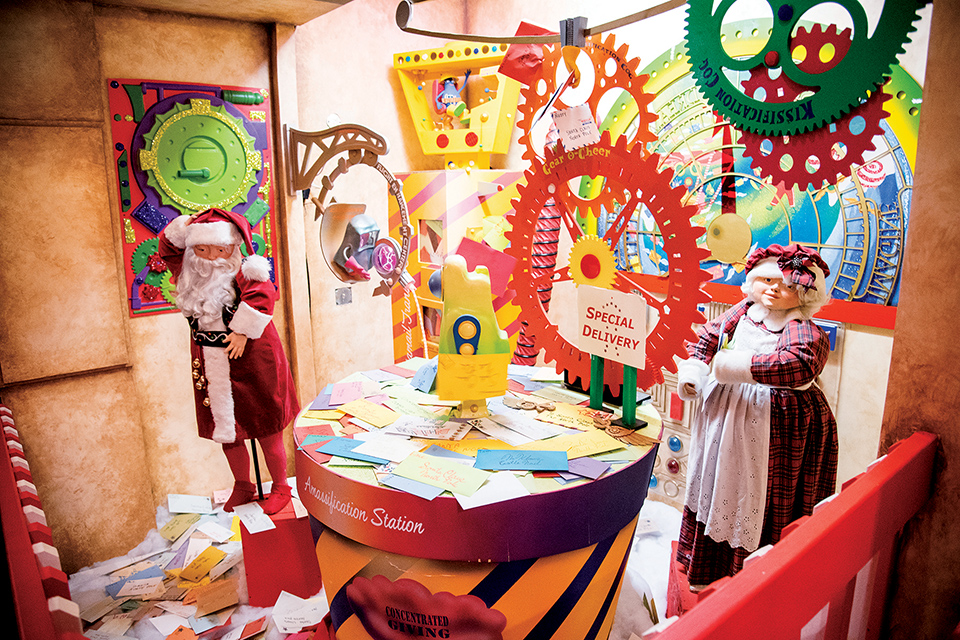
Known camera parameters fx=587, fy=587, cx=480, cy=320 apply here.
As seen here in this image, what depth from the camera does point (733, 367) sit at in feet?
6.22

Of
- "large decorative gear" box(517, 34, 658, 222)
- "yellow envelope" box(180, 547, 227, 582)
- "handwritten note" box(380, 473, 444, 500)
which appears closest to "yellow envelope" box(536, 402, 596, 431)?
"handwritten note" box(380, 473, 444, 500)

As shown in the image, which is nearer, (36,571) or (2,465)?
(36,571)

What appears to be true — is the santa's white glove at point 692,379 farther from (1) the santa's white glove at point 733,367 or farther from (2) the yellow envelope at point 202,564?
(2) the yellow envelope at point 202,564

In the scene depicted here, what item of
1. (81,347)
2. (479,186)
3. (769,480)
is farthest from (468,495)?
(479,186)

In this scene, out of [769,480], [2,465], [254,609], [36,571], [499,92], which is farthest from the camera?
[499,92]

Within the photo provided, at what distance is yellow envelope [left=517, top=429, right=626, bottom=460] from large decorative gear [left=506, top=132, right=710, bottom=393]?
0.20 metres

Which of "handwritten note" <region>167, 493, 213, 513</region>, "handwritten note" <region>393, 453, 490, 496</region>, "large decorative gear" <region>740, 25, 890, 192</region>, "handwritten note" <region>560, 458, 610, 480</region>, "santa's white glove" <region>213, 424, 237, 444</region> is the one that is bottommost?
"handwritten note" <region>167, 493, 213, 513</region>

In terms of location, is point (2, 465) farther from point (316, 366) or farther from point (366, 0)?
point (366, 0)

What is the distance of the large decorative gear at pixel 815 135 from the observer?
1.38 m

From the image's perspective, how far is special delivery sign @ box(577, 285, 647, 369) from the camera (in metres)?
1.72

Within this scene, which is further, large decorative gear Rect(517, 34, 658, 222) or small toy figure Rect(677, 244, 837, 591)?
small toy figure Rect(677, 244, 837, 591)

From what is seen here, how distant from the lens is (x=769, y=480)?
1.94 meters

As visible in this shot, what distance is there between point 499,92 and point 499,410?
219cm

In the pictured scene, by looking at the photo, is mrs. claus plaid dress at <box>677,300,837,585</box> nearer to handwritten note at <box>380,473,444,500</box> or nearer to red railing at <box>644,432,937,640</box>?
red railing at <box>644,432,937,640</box>
